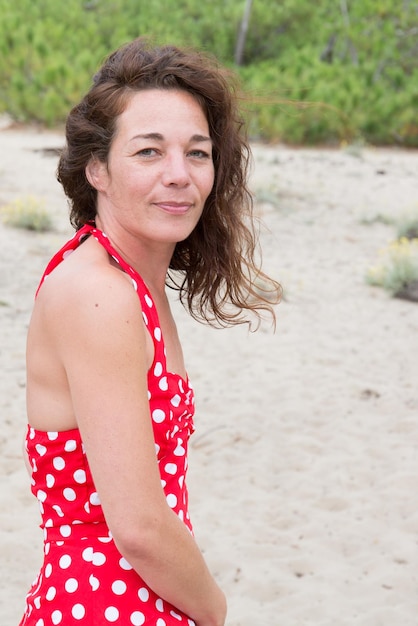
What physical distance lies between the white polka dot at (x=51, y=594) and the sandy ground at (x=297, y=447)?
5.69 ft

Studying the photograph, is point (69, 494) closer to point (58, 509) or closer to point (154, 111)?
point (58, 509)

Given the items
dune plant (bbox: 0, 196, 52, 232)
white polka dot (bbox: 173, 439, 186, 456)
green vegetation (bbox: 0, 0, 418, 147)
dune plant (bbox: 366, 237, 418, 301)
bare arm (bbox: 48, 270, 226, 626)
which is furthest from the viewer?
green vegetation (bbox: 0, 0, 418, 147)

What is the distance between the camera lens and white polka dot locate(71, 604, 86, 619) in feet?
4.89

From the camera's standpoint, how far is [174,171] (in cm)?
152

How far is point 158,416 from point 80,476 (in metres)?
0.16

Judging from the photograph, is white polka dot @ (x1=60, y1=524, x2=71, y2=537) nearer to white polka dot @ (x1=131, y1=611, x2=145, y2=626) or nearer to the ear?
white polka dot @ (x1=131, y1=611, x2=145, y2=626)

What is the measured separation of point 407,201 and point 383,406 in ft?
21.5

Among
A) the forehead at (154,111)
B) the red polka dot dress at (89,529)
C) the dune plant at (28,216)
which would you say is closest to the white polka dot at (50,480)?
the red polka dot dress at (89,529)

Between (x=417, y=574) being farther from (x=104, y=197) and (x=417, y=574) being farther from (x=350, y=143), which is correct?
(x=350, y=143)

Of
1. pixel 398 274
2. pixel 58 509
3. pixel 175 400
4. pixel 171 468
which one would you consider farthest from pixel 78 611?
pixel 398 274

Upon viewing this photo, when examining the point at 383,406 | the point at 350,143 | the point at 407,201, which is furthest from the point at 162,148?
the point at 350,143

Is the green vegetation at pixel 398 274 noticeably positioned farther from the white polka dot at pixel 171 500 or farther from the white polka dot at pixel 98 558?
the white polka dot at pixel 98 558

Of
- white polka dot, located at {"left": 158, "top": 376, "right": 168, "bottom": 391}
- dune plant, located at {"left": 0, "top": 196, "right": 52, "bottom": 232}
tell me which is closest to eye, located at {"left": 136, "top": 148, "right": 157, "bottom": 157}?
white polka dot, located at {"left": 158, "top": 376, "right": 168, "bottom": 391}

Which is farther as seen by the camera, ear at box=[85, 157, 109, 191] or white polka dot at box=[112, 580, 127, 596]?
ear at box=[85, 157, 109, 191]
